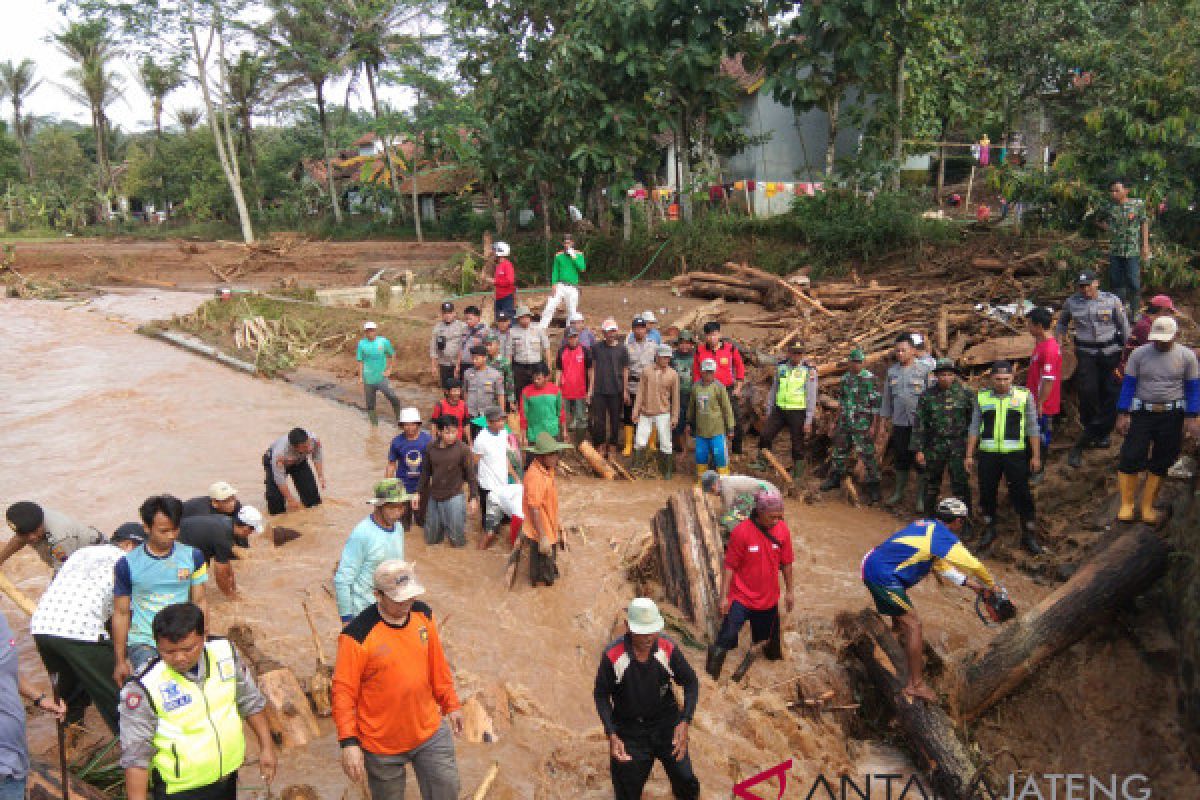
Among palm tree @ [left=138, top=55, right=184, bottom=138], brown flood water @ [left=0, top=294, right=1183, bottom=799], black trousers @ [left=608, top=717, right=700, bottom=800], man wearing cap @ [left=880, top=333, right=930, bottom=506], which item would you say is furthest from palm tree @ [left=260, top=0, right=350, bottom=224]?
black trousers @ [left=608, top=717, right=700, bottom=800]

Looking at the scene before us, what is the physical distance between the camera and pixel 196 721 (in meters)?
3.53

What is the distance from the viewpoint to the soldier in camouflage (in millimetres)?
9312

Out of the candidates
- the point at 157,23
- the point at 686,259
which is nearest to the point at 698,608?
the point at 686,259

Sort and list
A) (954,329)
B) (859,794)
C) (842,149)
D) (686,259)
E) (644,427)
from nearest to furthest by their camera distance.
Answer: (859,794)
(644,427)
(954,329)
(686,259)
(842,149)

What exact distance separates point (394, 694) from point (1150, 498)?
21.6 feet

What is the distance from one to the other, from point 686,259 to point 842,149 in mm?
8607

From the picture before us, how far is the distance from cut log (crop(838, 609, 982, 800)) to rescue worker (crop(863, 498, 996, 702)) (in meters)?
0.11

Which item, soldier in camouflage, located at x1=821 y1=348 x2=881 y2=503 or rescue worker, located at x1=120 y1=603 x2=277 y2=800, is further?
soldier in camouflage, located at x1=821 y1=348 x2=881 y2=503

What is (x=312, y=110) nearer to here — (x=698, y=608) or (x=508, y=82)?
(x=508, y=82)

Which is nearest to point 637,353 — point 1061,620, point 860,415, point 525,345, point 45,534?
point 525,345

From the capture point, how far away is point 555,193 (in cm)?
2123

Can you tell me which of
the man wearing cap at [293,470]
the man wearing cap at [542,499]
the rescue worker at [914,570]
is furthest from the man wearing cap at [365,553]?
the man wearing cap at [293,470]

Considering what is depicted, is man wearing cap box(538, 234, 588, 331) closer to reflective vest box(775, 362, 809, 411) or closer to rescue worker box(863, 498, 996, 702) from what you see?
reflective vest box(775, 362, 809, 411)

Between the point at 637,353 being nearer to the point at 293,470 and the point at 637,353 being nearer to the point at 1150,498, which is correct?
A: the point at 293,470
